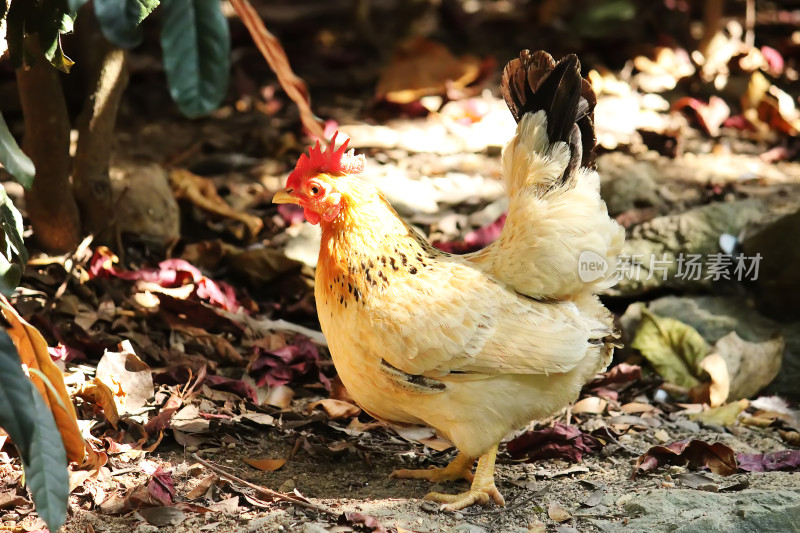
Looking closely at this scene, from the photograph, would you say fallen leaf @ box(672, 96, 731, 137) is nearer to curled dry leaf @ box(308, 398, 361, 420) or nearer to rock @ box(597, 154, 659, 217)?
rock @ box(597, 154, 659, 217)

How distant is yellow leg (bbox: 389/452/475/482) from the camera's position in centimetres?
350

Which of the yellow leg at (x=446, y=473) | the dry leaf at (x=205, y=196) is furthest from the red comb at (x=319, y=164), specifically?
the dry leaf at (x=205, y=196)

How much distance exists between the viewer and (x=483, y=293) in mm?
3320

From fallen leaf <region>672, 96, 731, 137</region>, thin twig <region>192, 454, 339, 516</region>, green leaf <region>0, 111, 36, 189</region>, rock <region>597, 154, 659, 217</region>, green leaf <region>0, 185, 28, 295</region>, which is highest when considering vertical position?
green leaf <region>0, 111, 36, 189</region>

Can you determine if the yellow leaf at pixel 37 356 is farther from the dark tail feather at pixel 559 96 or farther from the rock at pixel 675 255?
the rock at pixel 675 255

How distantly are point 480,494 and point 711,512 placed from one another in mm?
792

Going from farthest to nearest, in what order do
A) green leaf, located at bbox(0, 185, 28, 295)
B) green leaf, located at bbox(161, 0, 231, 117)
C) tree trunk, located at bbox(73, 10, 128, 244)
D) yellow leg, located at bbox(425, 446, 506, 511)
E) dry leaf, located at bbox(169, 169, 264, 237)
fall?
dry leaf, located at bbox(169, 169, 264, 237) < tree trunk, located at bbox(73, 10, 128, 244) < yellow leg, located at bbox(425, 446, 506, 511) < green leaf, located at bbox(0, 185, 28, 295) < green leaf, located at bbox(161, 0, 231, 117)

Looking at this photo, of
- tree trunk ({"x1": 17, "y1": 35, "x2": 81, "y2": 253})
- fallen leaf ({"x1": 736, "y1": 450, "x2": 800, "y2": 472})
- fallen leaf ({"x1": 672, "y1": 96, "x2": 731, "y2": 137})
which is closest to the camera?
fallen leaf ({"x1": 736, "y1": 450, "x2": 800, "y2": 472})

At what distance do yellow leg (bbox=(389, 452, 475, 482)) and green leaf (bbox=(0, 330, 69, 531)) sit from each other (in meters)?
1.51

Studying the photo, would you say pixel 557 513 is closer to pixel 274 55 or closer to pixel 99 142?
pixel 274 55

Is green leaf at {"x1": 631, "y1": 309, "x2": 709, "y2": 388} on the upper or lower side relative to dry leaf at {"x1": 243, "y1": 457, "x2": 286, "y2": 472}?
upper

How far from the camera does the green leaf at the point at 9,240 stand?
2.65 metres

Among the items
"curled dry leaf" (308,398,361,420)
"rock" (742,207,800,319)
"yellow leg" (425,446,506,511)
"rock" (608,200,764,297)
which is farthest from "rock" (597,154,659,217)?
"yellow leg" (425,446,506,511)

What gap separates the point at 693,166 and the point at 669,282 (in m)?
1.36
